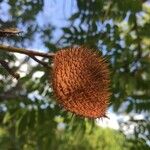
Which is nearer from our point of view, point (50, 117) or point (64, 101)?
point (64, 101)

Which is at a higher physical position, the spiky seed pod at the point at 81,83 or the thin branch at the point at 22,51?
the thin branch at the point at 22,51

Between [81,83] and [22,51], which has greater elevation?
[22,51]

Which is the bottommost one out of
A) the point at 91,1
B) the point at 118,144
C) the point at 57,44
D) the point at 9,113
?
the point at 118,144

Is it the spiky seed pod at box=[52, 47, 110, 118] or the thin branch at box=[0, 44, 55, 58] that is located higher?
the thin branch at box=[0, 44, 55, 58]

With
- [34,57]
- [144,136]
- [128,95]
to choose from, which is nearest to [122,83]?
[128,95]

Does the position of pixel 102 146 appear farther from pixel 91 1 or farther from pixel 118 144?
pixel 91 1

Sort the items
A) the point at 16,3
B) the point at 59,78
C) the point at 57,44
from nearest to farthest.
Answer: the point at 59,78 → the point at 16,3 → the point at 57,44

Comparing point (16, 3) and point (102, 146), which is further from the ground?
point (16, 3)

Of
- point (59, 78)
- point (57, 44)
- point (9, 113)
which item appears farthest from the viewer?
point (9, 113)
